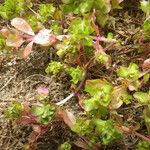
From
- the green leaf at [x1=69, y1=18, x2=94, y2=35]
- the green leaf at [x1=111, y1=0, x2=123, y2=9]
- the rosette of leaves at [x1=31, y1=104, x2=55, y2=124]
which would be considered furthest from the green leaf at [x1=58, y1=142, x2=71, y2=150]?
the green leaf at [x1=111, y1=0, x2=123, y2=9]

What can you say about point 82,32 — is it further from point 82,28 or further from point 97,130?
point 97,130

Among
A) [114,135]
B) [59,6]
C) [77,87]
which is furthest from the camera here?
[59,6]

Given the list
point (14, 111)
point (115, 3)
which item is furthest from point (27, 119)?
point (115, 3)

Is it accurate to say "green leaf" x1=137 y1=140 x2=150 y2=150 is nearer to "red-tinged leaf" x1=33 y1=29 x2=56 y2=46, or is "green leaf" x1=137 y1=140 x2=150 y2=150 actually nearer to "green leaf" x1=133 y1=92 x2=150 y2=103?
"green leaf" x1=133 y1=92 x2=150 y2=103

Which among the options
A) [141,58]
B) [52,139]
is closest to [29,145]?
[52,139]

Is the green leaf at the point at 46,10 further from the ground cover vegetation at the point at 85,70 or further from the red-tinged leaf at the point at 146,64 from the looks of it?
the red-tinged leaf at the point at 146,64

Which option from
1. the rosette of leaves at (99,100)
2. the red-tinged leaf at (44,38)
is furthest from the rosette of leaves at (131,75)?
the red-tinged leaf at (44,38)

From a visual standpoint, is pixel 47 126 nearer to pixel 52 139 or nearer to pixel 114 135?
pixel 52 139

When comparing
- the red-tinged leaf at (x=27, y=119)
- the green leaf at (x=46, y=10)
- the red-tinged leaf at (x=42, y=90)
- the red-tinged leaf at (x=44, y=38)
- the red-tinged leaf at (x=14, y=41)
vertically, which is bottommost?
the red-tinged leaf at (x=27, y=119)
